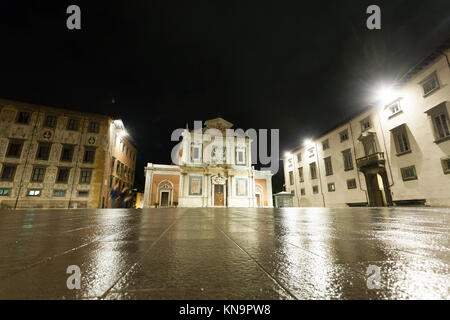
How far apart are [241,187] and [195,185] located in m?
5.55

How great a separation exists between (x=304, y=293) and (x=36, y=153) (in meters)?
24.6

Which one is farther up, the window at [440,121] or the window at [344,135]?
the window at [344,135]

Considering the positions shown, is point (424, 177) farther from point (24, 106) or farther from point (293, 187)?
point (24, 106)

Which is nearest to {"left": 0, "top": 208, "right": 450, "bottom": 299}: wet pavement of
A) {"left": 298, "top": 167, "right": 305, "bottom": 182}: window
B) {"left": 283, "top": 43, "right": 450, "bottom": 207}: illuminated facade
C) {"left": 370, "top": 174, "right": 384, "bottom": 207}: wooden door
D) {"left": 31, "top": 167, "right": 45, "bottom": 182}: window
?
{"left": 283, "top": 43, "right": 450, "bottom": 207}: illuminated facade

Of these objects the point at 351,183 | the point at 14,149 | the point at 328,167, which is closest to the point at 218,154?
the point at 328,167

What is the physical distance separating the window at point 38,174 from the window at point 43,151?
3.43 feet

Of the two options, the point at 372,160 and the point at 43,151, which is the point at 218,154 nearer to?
the point at 372,160

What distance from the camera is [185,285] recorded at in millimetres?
660

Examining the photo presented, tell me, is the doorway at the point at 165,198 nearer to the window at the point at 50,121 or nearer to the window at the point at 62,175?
the window at the point at 62,175

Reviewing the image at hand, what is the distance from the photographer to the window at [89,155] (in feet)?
62.6

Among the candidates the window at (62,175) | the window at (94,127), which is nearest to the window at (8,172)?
the window at (62,175)

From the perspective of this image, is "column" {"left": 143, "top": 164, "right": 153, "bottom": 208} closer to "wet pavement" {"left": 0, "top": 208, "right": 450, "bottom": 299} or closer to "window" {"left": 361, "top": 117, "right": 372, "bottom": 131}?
"window" {"left": 361, "top": 117, "right": 372, "bottom": 131}

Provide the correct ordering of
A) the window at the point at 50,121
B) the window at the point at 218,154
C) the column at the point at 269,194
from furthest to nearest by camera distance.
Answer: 1. the column at the point at 269,194
2. the window at the point at 218,154
3. the window at the point at 50,121

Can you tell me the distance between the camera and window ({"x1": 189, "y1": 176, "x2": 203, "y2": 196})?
21.8 meters
